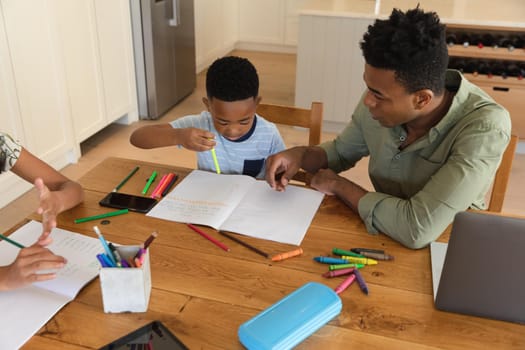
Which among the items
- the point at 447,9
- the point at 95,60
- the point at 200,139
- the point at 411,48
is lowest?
the point at 95,60

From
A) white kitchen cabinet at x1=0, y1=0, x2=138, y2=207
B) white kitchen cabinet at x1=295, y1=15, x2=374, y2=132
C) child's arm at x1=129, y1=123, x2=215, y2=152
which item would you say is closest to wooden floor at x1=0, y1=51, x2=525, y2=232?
white kitchen cabinet at x1=0, y1=0, x2=138, y2=207

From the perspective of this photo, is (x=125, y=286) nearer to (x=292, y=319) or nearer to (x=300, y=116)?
(x=292, y=319)

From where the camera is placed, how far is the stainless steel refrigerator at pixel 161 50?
139 inches

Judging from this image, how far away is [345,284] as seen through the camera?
103 centimetres

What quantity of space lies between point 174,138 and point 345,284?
0.69m

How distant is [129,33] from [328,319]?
306 cm

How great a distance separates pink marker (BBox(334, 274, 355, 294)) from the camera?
3.33 ft

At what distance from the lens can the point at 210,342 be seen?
2.93ft

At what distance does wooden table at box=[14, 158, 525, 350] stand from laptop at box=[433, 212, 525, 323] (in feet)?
0.09

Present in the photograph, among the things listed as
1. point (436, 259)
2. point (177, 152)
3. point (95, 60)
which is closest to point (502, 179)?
point (436, 259)

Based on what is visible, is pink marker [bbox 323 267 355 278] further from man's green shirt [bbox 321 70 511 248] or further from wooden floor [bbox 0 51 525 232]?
wooden floor [bbox 0 51 525 232]

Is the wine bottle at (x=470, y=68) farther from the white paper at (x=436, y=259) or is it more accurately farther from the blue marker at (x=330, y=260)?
the blue marker at (x=330, y=260)

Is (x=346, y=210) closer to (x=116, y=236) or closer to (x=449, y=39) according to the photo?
(x=116, y=236)

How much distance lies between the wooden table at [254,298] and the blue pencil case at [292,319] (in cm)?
3
